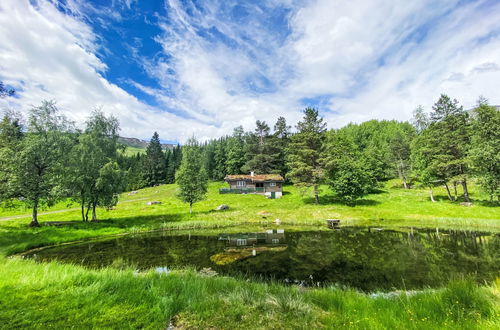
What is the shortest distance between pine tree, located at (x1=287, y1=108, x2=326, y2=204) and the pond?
20.7m

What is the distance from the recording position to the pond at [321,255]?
12180 millimetres

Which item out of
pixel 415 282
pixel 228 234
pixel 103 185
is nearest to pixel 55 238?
pixel 103 185

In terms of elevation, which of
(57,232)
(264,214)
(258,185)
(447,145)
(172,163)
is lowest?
(264,214)

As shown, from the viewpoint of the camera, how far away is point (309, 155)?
156ft

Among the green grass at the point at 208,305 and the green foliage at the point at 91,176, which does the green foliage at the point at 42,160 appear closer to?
the green foliage at the point at 91,176

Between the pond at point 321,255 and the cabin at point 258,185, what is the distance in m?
33.3

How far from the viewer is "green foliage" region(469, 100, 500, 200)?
31188 millimetres

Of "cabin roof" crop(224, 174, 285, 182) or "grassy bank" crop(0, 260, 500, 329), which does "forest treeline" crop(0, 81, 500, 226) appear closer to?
"cabin roof" crop(224, 174, 285, 182)

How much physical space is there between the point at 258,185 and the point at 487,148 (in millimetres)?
44828

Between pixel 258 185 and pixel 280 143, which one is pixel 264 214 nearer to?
pixel 258 185

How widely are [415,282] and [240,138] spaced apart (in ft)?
260

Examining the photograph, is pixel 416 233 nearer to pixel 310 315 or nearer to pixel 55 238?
pixel 310 315

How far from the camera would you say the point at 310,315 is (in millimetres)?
5953

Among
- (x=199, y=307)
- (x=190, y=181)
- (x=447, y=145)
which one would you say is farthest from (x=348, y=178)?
(x=199, y=307)
